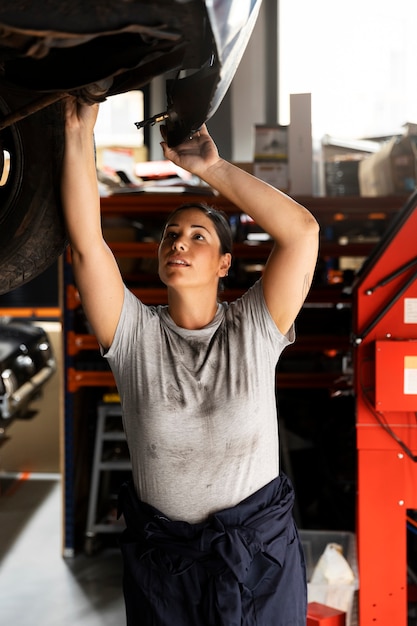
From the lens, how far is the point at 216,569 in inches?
56.3

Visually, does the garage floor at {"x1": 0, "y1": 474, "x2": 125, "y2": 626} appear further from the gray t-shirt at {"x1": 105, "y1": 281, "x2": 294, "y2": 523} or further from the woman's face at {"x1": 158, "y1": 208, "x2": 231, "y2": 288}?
the woman's face at {"x1": 158, "y1": 208, "x2": 231, "y2": 288}

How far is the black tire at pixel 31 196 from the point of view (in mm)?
1452

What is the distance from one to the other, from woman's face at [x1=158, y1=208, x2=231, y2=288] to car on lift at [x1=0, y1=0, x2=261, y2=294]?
0.20 m

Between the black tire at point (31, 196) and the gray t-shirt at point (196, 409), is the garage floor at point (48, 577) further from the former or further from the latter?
the black tire at point (31, 196)

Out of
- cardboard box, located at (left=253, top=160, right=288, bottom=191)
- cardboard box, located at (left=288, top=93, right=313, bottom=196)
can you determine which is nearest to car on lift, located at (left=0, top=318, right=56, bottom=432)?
cardboard box, located at (left=253, top=160, right=288, bottom=191)

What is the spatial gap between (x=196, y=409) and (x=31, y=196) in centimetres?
52

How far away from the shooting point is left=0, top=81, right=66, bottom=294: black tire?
57.2 inches

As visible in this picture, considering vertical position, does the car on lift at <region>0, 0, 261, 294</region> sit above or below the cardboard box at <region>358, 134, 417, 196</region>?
below

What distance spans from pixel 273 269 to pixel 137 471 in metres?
0.49

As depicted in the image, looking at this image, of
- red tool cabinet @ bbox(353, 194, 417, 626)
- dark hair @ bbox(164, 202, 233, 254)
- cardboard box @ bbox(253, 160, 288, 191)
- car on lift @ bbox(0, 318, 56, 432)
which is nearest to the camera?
dark hair @ bbox(164, 202, 233, 254)

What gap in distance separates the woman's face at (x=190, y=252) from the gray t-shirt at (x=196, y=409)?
10cm

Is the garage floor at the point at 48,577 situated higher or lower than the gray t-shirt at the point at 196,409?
lower

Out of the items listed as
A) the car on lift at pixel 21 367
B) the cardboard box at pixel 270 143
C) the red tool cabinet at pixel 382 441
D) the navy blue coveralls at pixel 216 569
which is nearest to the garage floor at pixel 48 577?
the car on lift at pixel 21 367

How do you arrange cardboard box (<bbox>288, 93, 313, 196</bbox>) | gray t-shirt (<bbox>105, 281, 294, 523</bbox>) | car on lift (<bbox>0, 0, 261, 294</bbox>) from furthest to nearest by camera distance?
cardboard box (<bbox>288, 93, 313, 196</bbox>) → gray t-shirt (<bbox>105, 281, 294, 523</bbox>) → car on lift (<bbox>0, 0, 261, 294</bbox>)
